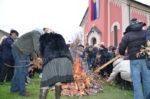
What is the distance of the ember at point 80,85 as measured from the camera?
4570mm

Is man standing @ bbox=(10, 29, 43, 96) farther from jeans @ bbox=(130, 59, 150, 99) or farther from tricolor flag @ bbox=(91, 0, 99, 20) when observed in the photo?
tricolor flag @ bbox=(91, 0, 99, 20)

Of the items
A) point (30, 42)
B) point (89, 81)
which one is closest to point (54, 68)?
point (30, 42)

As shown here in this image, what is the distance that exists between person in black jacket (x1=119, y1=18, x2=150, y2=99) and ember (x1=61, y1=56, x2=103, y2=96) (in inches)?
67.9

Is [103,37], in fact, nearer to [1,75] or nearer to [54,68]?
[1,75]

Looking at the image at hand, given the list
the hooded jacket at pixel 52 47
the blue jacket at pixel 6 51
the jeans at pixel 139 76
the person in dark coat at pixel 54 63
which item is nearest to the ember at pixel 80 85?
the jeans at pixel 139 76

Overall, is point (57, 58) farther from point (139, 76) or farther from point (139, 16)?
point (139, 16)

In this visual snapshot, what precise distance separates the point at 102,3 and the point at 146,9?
18.9ft

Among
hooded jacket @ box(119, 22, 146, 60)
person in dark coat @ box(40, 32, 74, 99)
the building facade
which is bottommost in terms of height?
person in dark coat @ box(40, 32, 74, 99)

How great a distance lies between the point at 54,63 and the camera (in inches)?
109

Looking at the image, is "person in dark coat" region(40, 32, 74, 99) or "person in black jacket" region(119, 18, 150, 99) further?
"person in black jacket" region(119, 18, 150, 99)

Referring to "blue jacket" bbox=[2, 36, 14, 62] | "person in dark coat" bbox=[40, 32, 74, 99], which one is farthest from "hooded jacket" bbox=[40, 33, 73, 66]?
"blue jacket" bbox=[2, 36, 14, 62]

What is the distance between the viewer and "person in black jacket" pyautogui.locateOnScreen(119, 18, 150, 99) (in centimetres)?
322

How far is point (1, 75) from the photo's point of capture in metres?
5.61

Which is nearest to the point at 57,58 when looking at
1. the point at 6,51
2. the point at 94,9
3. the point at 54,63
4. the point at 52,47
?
the point at 54,63
